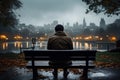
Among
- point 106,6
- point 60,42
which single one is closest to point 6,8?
point 106,6

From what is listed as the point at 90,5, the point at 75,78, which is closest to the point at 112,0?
the point at 90,5

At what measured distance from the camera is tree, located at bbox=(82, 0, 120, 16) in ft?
80.3

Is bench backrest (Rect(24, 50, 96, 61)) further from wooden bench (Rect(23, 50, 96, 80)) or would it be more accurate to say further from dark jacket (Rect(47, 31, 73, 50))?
dark jacket (Rect(47, 31, 73, 50))

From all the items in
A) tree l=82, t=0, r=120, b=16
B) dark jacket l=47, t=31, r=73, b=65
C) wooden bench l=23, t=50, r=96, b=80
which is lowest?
wooden bench l=23, t=50, r=96, b=80

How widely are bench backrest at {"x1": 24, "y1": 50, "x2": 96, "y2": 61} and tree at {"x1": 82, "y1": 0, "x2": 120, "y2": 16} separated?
14366 millimetres

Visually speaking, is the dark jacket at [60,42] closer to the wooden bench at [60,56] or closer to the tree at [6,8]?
the wooden bench at [60,56]

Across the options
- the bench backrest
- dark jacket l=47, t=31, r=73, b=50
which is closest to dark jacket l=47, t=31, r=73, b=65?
dark jacket l=47, t=31, r=73, b=50

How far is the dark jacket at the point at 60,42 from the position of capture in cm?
1074

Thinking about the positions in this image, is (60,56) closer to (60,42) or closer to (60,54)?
(60,54)

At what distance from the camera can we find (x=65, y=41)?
10805 mm

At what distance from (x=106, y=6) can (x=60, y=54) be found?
16.0 meters

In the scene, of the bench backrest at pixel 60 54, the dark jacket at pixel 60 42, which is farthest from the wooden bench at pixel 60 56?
the dark jacket at pixel 60 42

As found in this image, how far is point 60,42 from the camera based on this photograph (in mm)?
10844

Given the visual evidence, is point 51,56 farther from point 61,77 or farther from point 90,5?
point 90,5
